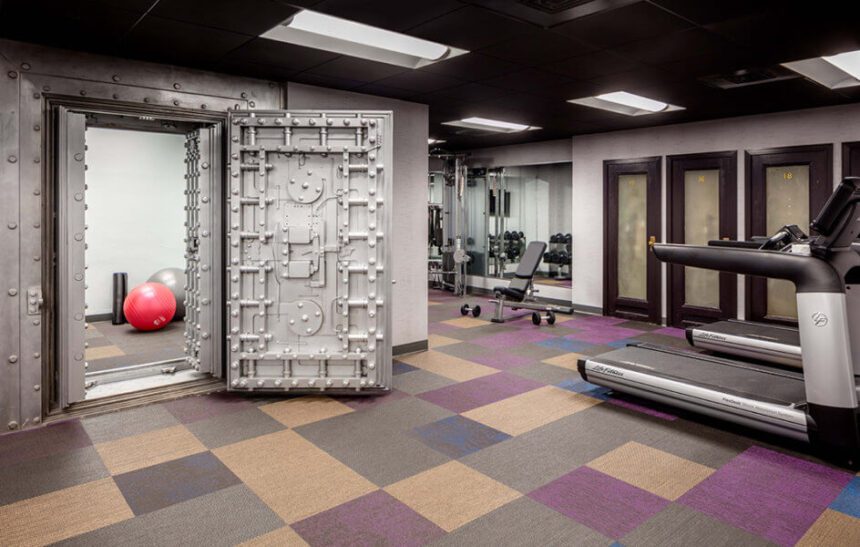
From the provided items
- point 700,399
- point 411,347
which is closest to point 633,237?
point 411,347

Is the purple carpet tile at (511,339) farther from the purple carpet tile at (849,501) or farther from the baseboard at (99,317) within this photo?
the baseboard at (99,317)

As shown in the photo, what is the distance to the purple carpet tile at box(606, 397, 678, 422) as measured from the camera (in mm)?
3771

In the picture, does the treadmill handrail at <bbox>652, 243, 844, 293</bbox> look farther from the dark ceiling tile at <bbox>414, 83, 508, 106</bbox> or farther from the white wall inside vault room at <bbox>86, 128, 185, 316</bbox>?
the white wall inside vault room at <bbox>86, 128, 185, 316</bbox>

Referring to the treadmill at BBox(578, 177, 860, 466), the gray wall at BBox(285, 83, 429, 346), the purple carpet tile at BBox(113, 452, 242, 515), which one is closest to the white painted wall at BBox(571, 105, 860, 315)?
the treadmill at BBox(578, 177, 860, 466)

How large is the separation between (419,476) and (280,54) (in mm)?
2859

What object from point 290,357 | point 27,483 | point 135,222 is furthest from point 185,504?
point 135,222

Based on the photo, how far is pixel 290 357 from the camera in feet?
13.6

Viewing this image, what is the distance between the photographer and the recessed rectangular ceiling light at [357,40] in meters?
3.59

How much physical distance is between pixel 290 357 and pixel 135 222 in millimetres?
4215

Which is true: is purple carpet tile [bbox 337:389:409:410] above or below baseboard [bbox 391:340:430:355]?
below

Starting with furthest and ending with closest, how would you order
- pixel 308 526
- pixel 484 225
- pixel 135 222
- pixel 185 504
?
pixel 484 225 → pixel 135 222 → pixel 185 504 → pixel 308 526

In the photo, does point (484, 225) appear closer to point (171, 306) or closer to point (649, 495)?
point (171, 306)

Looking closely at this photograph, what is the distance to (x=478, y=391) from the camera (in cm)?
435

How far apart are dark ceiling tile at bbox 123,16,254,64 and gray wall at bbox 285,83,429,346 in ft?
5.42
